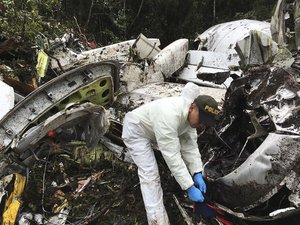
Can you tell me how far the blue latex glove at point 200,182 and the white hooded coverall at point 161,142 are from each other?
2.9 inches

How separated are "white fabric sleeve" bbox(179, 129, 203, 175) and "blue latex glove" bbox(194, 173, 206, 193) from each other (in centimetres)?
6

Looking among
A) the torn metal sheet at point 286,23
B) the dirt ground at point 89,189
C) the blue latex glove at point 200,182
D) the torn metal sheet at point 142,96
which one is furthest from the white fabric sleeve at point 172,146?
the torn metal sheet at point 286,23

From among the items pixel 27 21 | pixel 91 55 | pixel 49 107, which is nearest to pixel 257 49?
pixel 49 107

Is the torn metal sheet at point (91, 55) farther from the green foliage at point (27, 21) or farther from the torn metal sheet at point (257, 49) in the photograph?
the torn metal sheet at point (257, 49)

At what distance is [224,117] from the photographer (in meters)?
4.14

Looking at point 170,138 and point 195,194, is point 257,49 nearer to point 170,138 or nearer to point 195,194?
point 170,138

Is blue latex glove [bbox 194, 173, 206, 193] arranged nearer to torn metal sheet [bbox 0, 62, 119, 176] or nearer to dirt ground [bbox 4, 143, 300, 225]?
dirt ground [bbox 4, 143, 300, 225]

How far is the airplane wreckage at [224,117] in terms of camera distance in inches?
133

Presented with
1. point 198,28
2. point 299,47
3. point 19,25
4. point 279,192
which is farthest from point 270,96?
point 198,28

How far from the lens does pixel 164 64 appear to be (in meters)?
6.39

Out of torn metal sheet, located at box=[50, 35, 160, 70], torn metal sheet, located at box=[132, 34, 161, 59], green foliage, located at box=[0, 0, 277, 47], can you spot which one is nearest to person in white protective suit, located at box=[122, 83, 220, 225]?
torn metal sheet, located at box=[50, 35, 160, 70]

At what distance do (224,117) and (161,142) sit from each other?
85 cm

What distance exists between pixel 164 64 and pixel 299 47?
83.2 inches

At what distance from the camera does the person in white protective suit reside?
357cm
